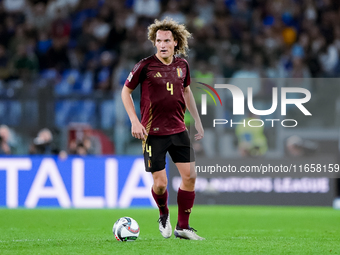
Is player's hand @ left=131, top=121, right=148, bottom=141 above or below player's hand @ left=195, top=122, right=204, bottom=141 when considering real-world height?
above

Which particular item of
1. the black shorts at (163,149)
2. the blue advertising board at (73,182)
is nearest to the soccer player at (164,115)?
the black shorts at (163,149)

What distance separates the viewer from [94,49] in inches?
482

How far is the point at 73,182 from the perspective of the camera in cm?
945

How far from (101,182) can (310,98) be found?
3.80m

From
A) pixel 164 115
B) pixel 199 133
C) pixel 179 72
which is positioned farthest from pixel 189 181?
pixel 179 72

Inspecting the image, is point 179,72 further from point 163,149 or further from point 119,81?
point 119,81

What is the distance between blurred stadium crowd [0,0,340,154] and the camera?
11.1 m

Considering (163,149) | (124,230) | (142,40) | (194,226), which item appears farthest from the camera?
(142,40)

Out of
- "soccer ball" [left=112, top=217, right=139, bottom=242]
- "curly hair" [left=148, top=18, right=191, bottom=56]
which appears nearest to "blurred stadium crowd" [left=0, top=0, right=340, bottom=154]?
"curly hair" [left=148, top=18, right=191, bottom=56]

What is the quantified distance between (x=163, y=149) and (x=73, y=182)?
4.55 metres

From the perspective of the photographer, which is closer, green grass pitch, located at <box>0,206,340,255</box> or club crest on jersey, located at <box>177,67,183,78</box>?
green grass pitch, located at <box>0,206,340,255</box>

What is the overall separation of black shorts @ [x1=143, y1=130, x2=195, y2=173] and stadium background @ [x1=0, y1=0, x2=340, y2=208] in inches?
165

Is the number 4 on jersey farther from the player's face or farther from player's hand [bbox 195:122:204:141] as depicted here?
player's hand [bbox 195:122:204:141]

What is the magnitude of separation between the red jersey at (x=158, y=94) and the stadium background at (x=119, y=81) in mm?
Result: 4174
